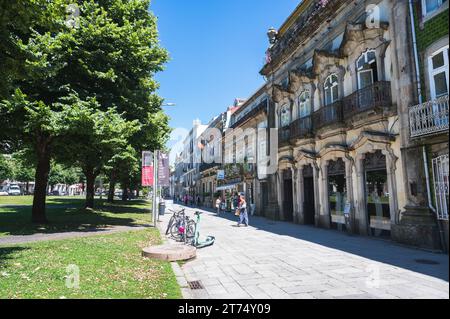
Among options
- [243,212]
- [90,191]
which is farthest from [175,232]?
[90,191]

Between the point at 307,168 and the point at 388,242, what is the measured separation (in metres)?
7.82

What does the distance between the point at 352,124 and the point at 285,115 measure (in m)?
8.27

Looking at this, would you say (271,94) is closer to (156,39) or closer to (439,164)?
(156,39)

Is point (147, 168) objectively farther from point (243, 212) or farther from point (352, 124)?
point (352, 124)

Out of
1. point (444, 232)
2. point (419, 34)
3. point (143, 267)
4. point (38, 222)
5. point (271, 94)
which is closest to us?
point (143, 267)

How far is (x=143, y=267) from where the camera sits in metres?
8.09

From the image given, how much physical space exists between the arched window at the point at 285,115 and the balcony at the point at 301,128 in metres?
1.97

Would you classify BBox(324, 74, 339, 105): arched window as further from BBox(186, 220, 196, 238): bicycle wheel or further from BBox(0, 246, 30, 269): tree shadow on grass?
BBox(0, 246, 30, 269): tree shadow on grass

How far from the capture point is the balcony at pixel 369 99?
12.8 meters

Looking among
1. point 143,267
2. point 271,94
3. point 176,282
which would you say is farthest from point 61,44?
point 271,94

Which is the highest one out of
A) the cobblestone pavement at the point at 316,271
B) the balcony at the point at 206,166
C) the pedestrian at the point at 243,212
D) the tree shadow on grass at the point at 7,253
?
the balcony at the point at 206,166

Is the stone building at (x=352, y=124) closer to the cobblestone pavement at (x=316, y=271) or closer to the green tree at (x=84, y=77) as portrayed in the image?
the cobblestone pavement at (x=316, y=271)

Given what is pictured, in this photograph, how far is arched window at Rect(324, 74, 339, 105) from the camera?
16.8 m

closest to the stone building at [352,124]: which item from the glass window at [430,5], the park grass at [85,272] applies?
the glass window at [430,5]
